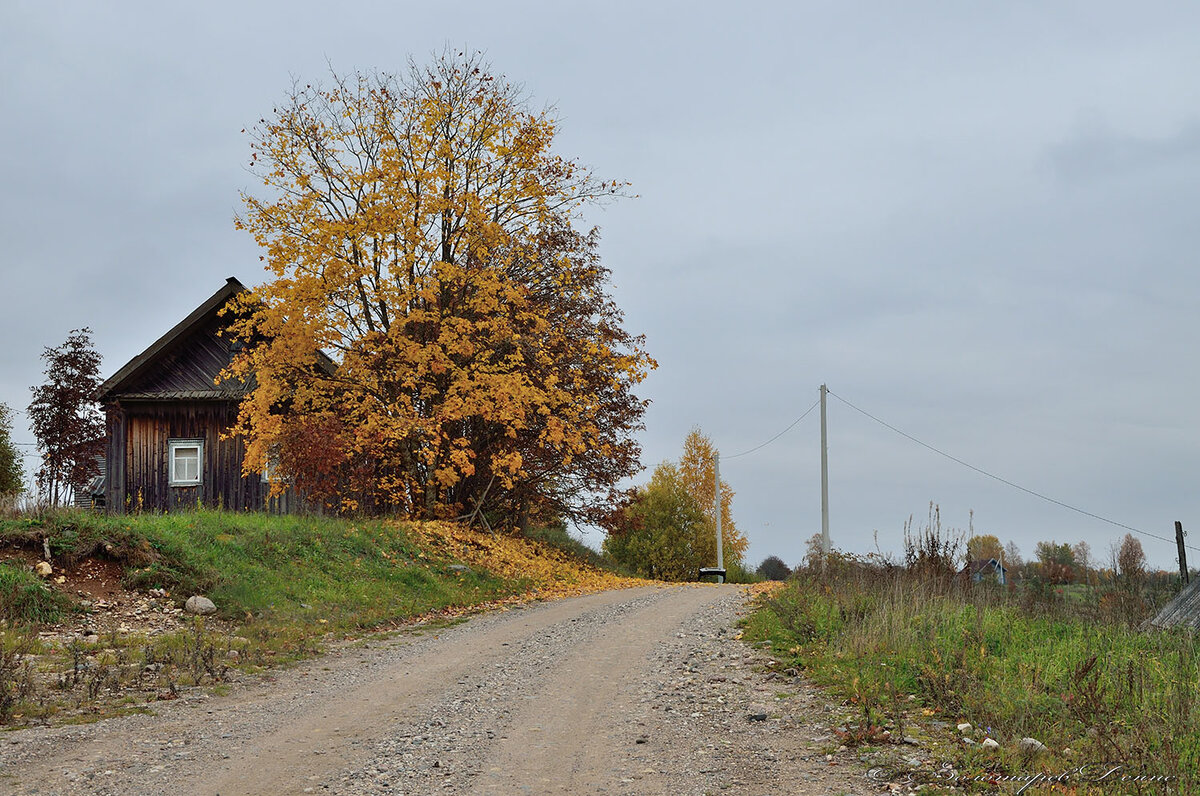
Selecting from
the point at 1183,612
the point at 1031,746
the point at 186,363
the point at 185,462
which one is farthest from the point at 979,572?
the point at 186,363

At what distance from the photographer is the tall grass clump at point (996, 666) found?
23.4 feet

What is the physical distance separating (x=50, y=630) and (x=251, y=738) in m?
6.16

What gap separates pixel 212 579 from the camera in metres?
15.3

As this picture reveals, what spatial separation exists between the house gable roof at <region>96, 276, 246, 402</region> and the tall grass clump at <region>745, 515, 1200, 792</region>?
19985 mm

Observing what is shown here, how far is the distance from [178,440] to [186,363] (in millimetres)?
2338

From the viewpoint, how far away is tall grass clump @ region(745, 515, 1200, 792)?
281 inches

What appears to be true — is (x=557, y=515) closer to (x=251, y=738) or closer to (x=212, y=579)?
(x=212, y=579)

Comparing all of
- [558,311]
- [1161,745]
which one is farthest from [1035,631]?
[558,311]

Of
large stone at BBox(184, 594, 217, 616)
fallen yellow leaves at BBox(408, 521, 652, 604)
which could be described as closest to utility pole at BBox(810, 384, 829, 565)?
fallen yellow leaves at BBox(408, 521, 652, 604)

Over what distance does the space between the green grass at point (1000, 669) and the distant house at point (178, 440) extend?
19336 mm

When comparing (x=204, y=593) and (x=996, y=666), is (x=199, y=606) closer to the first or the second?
(x=204, y=593)

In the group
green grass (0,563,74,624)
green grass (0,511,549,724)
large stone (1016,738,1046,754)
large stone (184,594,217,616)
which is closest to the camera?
large stone (1016,738,1046,754)

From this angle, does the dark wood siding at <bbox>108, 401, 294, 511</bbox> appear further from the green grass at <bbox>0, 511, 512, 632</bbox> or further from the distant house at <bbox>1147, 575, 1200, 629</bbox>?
the distant house at <bbox>1147, 575, 1200, 629</bbox>

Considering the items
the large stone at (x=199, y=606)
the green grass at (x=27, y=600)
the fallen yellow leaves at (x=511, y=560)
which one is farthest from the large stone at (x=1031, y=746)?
the fallen yellow leaves at (x=511, y=560)
